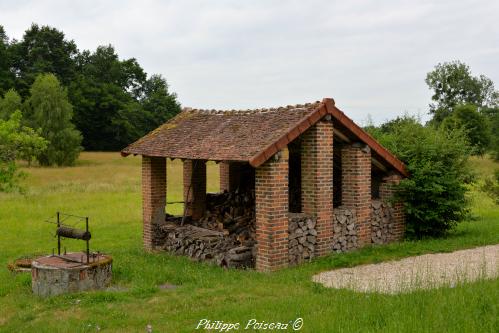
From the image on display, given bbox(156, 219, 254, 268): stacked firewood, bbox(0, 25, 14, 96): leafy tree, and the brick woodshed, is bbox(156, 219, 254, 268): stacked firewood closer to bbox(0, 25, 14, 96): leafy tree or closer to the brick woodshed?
the brick woodshed

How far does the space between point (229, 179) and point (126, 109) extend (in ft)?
182

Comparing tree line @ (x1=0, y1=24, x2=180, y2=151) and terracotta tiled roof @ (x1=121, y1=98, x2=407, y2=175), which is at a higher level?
tree line @ (x1=0, y1=24, x2=180, y2=151)

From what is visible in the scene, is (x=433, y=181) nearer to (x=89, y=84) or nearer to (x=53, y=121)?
(x=53, y=121)

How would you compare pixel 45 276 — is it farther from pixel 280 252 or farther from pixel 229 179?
pixel 229 179

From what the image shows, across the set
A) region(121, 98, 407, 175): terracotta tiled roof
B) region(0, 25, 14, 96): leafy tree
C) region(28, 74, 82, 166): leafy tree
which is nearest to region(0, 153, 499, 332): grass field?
region(121, 98, 407, 175): terracotta tiled roof

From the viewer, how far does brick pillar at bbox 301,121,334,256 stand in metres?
11.4

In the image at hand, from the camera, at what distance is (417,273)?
824cm

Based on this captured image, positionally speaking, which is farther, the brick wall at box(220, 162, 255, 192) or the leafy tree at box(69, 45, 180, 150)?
the leafy tree at box(69, 45, 180, 150)

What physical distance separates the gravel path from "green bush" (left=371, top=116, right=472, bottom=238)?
4.57ft

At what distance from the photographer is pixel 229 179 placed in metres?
16.5

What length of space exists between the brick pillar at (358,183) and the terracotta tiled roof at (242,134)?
1.11 feet

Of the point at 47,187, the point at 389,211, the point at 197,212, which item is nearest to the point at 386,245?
the point at 389,211

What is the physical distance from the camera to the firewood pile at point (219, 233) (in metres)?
11.6

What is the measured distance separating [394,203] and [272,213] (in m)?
4.34
